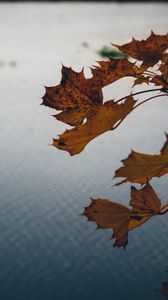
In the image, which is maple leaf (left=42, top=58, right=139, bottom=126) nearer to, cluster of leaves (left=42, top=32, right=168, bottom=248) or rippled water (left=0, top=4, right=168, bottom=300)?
cluster of leaves (left=42, top=32, right=168, bottom=248)

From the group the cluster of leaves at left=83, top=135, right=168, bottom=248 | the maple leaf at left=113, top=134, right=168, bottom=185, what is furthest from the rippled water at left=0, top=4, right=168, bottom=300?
the maple leaf at left=113, top=134, right=168, bottom=185

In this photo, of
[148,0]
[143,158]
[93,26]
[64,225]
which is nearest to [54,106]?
[143,158]

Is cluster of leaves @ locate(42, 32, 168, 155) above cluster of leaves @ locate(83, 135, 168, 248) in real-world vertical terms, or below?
above

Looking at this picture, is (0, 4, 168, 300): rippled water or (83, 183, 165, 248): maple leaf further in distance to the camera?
(0, 4, 168, 300): rippled water

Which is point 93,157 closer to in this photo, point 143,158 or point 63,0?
point 143,158

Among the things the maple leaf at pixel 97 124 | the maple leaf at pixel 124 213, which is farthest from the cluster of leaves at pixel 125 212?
the maple leaf at pixel 97 124

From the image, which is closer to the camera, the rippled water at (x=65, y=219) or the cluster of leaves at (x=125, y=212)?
the cluster of leaves at (x=125, y=212)

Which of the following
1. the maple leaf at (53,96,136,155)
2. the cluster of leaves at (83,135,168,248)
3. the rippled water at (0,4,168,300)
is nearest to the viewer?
the maple leaf at (53,96,136,155)

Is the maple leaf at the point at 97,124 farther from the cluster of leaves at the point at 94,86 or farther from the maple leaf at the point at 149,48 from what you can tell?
the maple leaf at the point at 149,48
